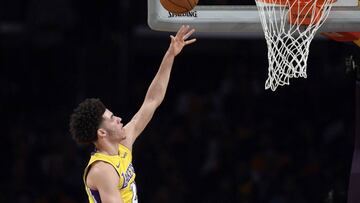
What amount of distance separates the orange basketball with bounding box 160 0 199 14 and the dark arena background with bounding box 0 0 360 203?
4286 mm

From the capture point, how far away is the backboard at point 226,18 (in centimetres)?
582

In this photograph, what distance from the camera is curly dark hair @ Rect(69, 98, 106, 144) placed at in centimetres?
541

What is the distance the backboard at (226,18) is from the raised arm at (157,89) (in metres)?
0.10

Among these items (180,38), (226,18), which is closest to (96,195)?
(180,38)

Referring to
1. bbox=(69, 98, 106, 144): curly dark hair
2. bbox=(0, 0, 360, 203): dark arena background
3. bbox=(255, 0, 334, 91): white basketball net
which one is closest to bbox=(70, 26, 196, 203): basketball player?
bbox=(69, 98, 106, 144): curly dark hair

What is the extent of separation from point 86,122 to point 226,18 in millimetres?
1179

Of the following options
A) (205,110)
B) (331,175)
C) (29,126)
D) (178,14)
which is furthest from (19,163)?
(178,14)

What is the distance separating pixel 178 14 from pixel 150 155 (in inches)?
189

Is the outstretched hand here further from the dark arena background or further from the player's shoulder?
the dark arena background

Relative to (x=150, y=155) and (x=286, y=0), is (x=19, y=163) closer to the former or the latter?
(x=150, y=155)

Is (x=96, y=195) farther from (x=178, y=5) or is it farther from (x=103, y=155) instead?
(x=178, y=5)

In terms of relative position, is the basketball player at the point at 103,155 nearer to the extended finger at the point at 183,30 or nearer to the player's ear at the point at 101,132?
the player's ear at the point at 101,132

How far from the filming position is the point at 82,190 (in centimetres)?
1038

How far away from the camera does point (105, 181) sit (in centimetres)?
525
